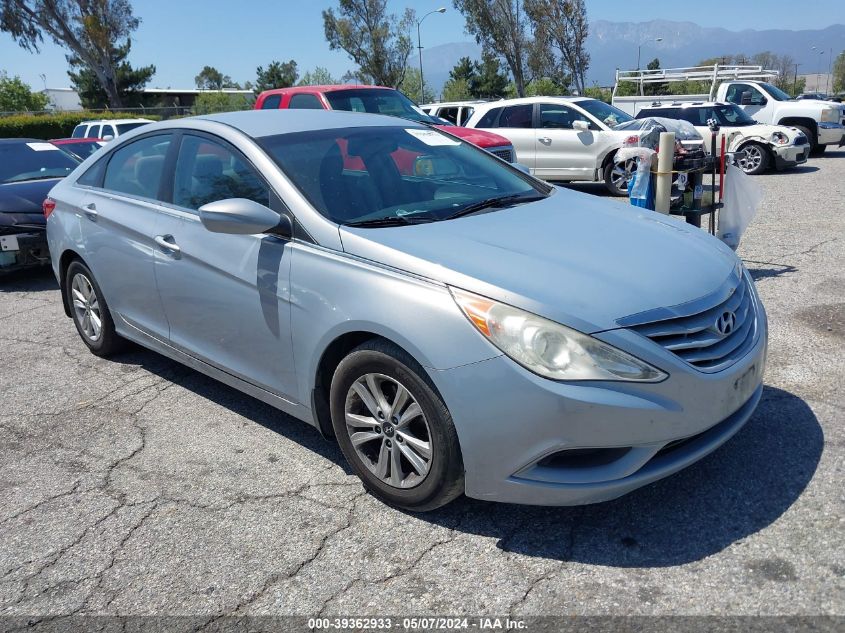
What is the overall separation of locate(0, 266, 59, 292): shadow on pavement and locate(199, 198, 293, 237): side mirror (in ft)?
17.6

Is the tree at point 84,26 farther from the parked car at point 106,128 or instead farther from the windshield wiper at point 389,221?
the windshield wiper at point 389,221

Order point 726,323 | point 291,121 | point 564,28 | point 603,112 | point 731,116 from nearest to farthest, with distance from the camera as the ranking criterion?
1. point 726,323
2. point 291,121
3. point 603,112
4. point 731,116
5. point 564,28

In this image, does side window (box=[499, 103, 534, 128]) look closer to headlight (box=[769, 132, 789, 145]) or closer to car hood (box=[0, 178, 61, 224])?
headlight (box=[769, 132, 789, 145])

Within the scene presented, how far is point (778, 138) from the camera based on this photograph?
45.8ft

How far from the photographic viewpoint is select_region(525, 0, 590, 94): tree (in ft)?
153

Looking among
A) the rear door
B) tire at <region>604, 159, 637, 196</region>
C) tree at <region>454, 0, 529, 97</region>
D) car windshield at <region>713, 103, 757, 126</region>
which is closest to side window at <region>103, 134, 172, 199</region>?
the rear door

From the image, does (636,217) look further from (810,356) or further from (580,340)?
(810,356)

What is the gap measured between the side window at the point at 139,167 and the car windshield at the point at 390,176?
99 cm

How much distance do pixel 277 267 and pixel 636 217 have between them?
1.81 metres

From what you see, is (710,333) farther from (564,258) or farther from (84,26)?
(84,26)

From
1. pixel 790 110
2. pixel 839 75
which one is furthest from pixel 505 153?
pixel 839 75

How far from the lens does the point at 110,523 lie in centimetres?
327

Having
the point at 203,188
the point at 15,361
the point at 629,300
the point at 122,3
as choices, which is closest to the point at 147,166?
the point at 203,188

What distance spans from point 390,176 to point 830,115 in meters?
15.7
